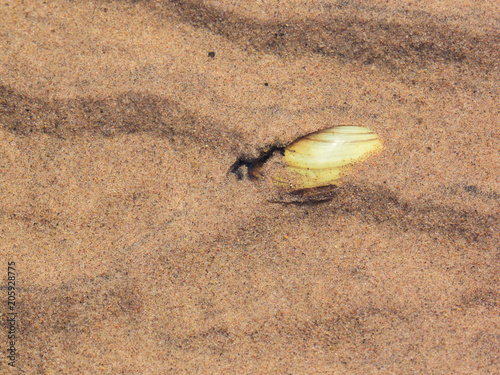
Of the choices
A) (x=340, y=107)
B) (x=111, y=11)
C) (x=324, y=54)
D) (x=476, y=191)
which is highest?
(x=111, y=11)

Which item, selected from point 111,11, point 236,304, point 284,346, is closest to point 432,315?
point 284,346

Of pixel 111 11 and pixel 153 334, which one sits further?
pixel 111 11

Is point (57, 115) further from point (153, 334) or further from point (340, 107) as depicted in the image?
point (340, 107)

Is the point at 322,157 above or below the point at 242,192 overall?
above
